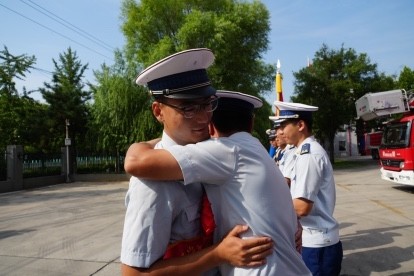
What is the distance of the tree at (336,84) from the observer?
27.4 metres

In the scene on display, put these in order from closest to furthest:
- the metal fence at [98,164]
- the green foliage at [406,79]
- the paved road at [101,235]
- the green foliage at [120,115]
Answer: the paved road at [101,235]
the green foliage at [120,115]
the metal fence at [98,164]
the green foliage at [406,79]

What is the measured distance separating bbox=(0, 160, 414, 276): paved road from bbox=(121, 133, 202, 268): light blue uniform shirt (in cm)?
387

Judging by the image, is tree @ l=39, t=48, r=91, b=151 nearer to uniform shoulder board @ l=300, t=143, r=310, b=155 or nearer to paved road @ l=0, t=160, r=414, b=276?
paved road @ l=0, t=160, r=414, b=276

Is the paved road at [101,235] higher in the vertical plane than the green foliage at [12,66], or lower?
lower

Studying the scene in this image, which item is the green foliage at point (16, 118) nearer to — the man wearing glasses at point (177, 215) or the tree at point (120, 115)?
the tree at point (120, 115)

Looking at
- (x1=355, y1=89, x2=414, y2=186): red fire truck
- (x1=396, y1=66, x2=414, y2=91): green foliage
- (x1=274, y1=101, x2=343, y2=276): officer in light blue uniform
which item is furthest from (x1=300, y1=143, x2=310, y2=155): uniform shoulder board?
(x1=396, y1=66, x2=414, y2=91): green foliage

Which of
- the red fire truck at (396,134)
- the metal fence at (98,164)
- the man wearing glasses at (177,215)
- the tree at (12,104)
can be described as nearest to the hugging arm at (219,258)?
the man wearing glasses at (177,215)

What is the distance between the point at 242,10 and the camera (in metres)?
22.8

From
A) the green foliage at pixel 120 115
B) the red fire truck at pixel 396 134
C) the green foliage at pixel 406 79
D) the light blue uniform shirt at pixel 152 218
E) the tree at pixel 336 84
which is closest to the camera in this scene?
the light blue uniform shirt at pixel 152 218

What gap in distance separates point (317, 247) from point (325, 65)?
27701mm

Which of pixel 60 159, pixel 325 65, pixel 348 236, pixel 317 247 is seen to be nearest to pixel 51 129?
pixel 60 159

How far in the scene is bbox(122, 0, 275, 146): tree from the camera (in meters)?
20.8

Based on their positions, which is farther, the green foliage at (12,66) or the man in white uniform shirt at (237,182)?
the green foliage at (12,66)

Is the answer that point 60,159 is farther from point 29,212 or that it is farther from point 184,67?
point 184,67
